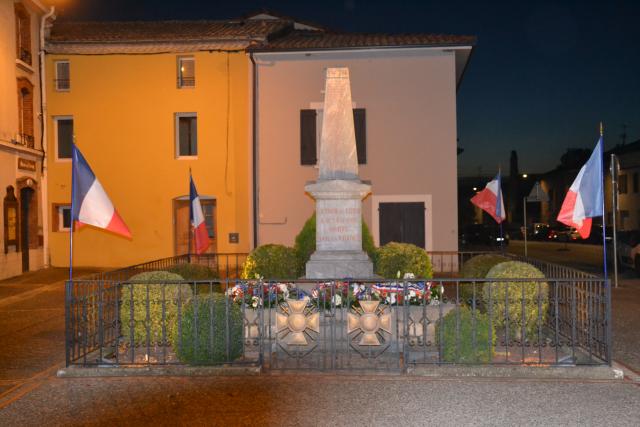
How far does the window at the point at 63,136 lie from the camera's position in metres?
22.5

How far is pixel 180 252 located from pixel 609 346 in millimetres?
17280

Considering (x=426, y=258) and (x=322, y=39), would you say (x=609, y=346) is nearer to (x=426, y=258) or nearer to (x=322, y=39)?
(x=426, y=258)

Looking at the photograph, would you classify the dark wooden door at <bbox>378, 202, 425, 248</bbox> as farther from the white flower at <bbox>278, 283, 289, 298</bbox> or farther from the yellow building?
the white flower at <bbox>278, 283, 289, 298</bbox>

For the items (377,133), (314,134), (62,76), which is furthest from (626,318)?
(62,76)

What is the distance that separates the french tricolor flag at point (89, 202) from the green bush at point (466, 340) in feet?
13.7

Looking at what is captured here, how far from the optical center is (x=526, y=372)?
7238mm

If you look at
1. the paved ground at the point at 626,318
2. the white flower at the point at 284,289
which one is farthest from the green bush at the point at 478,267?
the white flower at the point at 284,289

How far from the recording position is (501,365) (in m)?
7.46

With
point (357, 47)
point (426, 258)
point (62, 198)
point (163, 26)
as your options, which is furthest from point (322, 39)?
point (426, 258)

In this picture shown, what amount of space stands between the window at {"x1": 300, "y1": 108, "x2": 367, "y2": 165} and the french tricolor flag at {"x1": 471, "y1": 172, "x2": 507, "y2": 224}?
670 cm

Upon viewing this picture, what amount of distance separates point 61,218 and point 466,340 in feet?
60.8

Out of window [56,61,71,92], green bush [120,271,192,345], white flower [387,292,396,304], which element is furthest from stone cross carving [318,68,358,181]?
window [56,61,71,92]

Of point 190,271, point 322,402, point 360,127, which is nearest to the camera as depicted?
point 322,402

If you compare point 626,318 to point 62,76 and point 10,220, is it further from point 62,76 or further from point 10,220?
point 62,76
